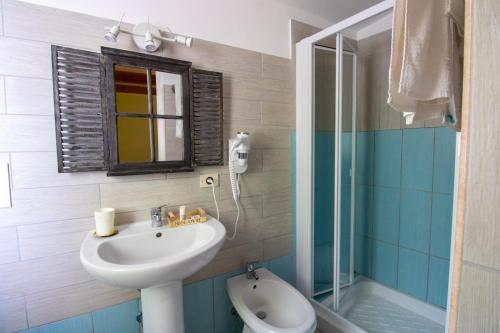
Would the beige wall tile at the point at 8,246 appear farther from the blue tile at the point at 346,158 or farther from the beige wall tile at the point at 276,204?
the blue tile at the point at 346,158

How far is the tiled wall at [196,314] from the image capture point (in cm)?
112

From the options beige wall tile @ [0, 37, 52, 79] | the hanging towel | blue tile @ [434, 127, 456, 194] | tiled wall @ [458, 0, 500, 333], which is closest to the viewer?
tiled wall @ [458, 0, 500, 333]

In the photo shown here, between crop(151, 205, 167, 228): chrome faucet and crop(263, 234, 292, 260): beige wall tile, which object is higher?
crop(151, 205, 167, 228): chrome faucet

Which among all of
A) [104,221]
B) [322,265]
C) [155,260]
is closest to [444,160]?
[322,265]

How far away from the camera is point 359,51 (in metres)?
1.97

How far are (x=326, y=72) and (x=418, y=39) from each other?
102 cm

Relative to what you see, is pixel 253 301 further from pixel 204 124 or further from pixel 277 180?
pixel 204 124

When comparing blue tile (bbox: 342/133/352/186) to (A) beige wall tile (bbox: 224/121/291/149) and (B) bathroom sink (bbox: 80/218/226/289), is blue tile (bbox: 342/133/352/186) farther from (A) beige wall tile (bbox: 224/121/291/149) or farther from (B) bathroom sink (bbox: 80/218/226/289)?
(B) bathroom sink (bbox: 80/218/226/289)

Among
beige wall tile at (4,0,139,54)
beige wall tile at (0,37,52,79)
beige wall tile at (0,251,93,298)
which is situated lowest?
beige wall tile at (0,251,93,298)

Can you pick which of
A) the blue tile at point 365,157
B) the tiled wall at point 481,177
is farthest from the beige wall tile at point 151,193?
the blue tile at point 365,157

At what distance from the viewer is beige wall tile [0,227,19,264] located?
0.98 metres

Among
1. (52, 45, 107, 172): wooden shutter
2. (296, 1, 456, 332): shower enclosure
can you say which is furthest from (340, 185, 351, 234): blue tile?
(52, 45, 107, 172): wooden shutter

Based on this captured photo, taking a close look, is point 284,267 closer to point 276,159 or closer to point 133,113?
point 276,159

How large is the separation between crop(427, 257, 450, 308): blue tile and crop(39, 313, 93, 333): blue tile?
2.03 meters
